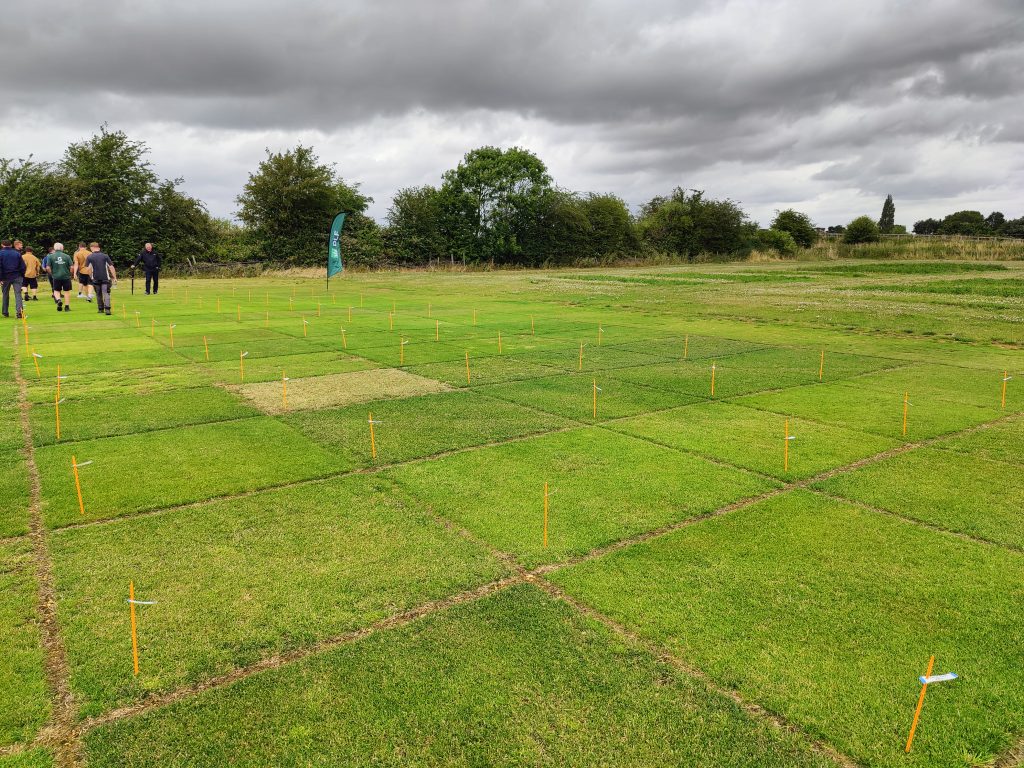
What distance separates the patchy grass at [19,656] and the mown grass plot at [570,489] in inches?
162

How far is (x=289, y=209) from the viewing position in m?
68.4

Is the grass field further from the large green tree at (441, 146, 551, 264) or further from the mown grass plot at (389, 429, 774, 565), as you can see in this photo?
the large green tree at (441, 146, 551, 264)

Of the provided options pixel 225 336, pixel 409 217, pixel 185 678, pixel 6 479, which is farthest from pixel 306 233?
pixel 185 678

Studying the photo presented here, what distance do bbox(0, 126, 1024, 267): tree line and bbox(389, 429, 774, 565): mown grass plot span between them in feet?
198

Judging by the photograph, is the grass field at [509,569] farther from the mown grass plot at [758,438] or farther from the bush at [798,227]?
the bush at [798,227]

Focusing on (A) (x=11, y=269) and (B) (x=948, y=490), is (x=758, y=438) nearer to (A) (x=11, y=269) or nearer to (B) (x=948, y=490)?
(B) (x=948, y=490)

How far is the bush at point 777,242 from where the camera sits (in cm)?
8841

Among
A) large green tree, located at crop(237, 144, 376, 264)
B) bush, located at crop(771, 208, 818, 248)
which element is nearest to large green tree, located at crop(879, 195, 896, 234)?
bush, located at crop(771, 208, 818, 248)

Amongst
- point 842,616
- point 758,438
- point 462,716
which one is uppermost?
point 758,438

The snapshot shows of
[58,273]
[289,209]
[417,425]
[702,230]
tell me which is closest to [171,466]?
[417,425]

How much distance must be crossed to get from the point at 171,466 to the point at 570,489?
5.72 metres

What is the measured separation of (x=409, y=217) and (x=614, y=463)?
69.6 m

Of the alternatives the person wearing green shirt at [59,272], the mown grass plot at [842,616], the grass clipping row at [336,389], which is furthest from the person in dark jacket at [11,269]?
the mown grass plot at [842,616]

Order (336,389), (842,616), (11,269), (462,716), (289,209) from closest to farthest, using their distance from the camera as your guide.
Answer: (462,716) < (842,616) < (336,389) < (11,269) < (289,209)
